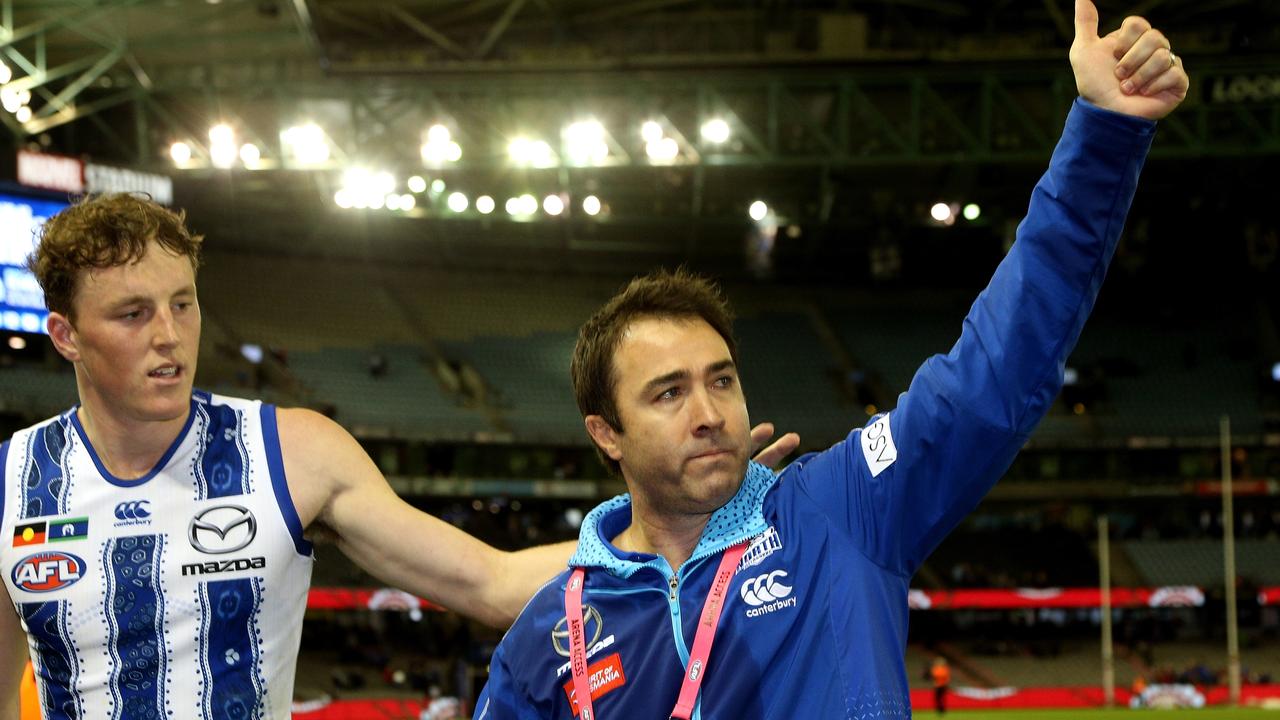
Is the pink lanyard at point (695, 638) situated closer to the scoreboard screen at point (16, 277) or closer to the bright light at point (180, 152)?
the scoreboard screen at point (16, 277)

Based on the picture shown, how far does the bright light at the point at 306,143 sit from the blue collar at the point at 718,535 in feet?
58.7

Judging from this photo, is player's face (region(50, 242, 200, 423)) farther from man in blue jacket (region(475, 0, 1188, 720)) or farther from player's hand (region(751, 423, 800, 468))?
player's hand (region(751, 423, 800, 468))

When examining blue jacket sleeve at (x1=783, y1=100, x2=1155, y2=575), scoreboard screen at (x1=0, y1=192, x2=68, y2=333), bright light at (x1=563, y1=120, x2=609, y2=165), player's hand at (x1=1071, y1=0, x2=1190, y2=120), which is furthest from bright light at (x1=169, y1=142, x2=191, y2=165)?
player's hand at (x1=1071, y1=0, x2=1190, y2=120)

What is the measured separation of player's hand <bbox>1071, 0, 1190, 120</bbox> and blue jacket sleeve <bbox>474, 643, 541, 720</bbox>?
1.80m

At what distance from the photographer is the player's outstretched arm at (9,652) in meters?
3.01

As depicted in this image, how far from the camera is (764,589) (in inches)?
107

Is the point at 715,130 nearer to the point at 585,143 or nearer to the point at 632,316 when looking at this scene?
the point at 585,143

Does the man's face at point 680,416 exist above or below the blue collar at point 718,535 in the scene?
above

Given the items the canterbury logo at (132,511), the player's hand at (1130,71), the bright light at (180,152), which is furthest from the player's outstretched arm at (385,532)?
the bright light at (180,152)

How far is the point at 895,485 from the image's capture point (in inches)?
102

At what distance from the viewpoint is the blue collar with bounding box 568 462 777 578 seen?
9.18 feet

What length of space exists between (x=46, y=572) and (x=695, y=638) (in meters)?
1.52

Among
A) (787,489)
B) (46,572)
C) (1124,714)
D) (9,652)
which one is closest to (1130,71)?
(787,489)

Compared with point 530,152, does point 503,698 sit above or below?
below
